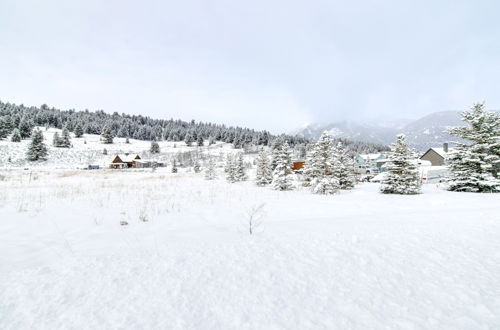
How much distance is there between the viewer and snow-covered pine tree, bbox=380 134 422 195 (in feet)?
55.1

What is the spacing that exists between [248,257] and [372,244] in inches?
104

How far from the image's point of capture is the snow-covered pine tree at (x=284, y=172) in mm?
20562

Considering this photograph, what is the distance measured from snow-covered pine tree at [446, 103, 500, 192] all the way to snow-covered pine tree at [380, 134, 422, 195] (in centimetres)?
318

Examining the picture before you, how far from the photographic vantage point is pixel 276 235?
212 inches

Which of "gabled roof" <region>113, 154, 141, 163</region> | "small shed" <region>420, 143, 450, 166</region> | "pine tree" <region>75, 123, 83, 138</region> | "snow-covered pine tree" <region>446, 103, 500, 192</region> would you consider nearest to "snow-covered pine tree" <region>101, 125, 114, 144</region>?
"pine tree" <region>75, 123, 83, 138</region>

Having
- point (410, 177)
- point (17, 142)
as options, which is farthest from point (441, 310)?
point (17, 142)

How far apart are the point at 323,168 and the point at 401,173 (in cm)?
559

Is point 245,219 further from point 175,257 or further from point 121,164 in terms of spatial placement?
point 121,164

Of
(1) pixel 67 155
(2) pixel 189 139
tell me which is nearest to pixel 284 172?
(1) pixel 67 155

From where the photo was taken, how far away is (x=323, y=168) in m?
18.8

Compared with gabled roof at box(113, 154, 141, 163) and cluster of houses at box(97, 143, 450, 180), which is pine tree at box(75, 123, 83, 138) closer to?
cluster of houses at box(97, 143, 450, 180)

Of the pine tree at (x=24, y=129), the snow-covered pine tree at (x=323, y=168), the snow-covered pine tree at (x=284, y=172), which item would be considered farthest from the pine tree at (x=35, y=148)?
the snow-covered pine tree at (x=323, y=168)

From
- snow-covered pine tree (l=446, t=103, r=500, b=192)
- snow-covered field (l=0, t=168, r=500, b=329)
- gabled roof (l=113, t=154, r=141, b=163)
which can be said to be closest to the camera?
snow-covered field (l=0, t=168, r=500, b=329)

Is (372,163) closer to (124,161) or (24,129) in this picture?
(124,161)
